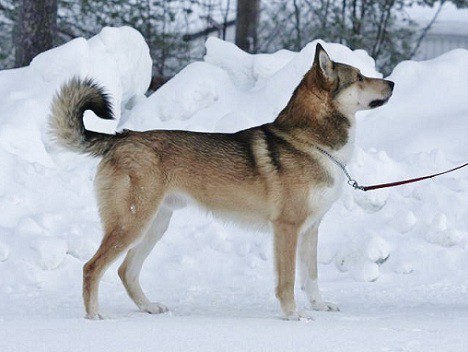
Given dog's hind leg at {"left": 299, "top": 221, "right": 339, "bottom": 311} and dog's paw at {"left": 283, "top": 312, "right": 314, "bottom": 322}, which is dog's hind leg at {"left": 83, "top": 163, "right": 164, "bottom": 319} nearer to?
dog's paw at {"left": 283, "top": 312, "right": 314, "bottom": 322}

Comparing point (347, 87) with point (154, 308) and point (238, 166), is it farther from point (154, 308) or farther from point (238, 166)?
point (154, 308)

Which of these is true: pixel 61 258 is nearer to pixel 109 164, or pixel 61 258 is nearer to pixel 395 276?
pixel 109 164

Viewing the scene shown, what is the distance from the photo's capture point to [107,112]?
18.9 ft

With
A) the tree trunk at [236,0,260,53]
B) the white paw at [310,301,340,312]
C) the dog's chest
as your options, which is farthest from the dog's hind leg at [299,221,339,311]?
the tree trunk at [236,0,260,53]

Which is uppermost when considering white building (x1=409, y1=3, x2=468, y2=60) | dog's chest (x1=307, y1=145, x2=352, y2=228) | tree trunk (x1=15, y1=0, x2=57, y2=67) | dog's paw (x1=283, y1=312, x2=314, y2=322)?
dog's chest (x1=307, y1=145, x2=352, y2=228)

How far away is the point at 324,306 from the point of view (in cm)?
604

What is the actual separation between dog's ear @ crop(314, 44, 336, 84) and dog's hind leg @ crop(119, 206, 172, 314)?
1.26 metres

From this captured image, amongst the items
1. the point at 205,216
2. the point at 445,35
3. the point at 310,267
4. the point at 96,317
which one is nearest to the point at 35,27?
the point at 205,216

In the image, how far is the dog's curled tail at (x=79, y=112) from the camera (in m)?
5.73

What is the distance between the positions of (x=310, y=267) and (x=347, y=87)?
3.76ft

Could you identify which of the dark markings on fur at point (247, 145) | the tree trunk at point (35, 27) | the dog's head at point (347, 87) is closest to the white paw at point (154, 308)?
the dark markings on fur at point (247, 145)

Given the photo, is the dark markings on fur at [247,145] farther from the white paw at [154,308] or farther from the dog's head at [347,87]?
the white paw at [154,308]

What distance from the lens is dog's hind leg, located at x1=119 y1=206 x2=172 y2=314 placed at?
5.99 m

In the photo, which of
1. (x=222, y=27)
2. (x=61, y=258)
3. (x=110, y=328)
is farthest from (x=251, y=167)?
(x=222, y=27)
